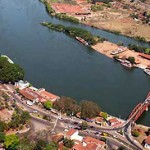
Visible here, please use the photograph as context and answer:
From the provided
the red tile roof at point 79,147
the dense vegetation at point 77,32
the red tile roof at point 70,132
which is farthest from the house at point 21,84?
the dense vegetation at point 77,32

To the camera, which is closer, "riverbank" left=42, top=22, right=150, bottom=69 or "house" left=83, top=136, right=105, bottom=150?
"house" left=83, top=136, right=105, bottom=150

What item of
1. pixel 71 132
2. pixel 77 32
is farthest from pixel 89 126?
pixel 77 32

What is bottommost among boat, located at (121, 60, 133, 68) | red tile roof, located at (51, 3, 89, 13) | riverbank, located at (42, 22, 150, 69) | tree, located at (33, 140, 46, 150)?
boat, located at (121, 60, 133, 68)

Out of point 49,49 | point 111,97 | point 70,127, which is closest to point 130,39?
point 49,49

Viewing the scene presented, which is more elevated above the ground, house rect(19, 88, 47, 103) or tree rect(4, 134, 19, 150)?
tree rect(4, 134, 19, 150)

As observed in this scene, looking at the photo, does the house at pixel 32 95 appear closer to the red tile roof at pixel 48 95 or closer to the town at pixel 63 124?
the town at pixel 63 124

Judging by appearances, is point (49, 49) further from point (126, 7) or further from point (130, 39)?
point (126, 7)

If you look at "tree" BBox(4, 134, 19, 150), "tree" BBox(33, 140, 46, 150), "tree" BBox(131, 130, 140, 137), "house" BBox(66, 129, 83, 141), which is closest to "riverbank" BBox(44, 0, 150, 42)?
"tree" BBox(131, 130, 140, 137)

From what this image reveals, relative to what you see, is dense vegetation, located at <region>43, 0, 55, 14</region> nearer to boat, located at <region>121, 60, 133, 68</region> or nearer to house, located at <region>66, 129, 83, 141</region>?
boat, located at <region>121, 60, 133, 68</region>
